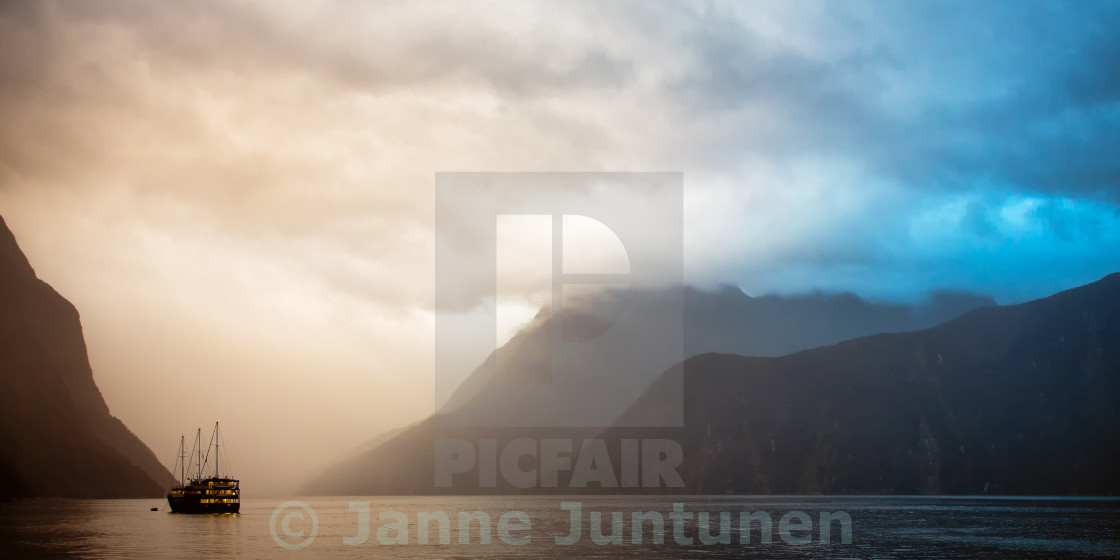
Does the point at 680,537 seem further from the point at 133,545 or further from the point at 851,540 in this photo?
the point at 133,545

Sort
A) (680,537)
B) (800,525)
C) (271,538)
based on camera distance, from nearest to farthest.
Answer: (680,537), (271,538), (800,525)

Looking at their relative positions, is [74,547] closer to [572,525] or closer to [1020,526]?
[572,525]

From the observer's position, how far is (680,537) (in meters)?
119

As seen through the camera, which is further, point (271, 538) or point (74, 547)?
point (271, 538)

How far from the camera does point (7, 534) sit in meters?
126

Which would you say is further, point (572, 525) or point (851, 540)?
point (572, 525)

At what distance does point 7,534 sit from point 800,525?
12433cm

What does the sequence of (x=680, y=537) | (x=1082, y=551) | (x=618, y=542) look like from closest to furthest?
(x=1082, y=551) < (x=618, y=542) < (x=680, y=537)

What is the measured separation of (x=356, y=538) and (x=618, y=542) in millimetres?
39471

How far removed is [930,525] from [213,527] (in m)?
130

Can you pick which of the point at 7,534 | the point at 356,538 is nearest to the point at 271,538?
the point at 356,538

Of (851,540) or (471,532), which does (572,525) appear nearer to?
(471,532)

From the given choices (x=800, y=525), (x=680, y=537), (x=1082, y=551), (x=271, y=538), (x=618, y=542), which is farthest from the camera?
(x=800, y=525)

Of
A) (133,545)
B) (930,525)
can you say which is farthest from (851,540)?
(133,545)
